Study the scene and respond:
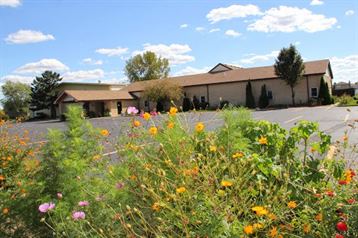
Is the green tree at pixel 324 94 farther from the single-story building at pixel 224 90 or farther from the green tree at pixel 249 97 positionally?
the green tree at pixel 249 97

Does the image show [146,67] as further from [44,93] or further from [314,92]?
[314,92]

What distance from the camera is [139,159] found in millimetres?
2604

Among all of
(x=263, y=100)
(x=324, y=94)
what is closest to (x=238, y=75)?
(x=263, y=100)

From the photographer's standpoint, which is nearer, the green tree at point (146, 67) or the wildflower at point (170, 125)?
the wildflower at point (170, 125)

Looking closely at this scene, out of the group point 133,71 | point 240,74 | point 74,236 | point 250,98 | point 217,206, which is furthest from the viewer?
point 133,71

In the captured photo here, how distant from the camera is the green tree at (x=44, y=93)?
212 feet

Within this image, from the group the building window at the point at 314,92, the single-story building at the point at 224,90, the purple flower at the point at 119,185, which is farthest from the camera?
the single-story building at the point at 224,90

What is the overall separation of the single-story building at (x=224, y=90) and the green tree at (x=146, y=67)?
85.8 feet

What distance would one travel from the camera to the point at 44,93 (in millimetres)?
64938

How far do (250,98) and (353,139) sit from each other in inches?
1439

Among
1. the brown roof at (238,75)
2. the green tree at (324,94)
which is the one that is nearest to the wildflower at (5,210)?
the green tree at (324,94)

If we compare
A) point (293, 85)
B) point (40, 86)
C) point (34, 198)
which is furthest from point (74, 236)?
point (40, 86)

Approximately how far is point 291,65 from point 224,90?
34.3ft

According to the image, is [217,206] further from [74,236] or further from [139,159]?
[74,236]
